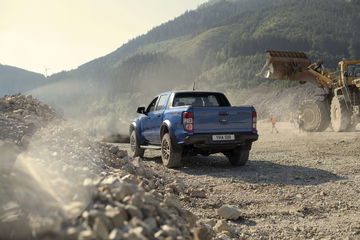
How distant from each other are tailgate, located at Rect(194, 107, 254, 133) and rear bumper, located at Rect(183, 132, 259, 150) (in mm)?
123

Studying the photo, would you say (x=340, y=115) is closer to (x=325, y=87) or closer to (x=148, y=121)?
(x=325, y=87)

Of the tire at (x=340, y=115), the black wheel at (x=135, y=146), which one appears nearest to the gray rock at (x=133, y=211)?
the black wheel at (x=135, y=146)

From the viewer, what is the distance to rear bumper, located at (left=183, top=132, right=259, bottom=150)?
26.6 ft

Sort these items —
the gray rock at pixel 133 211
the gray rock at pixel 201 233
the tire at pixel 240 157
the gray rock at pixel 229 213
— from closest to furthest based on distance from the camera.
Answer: the gray rock at pixel 133 211 → the gray rock at pixel 201 233 → the gray rock at pixel 229 213 → the tire at pixel 240 157

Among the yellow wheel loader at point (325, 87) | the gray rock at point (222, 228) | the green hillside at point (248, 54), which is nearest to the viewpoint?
the gray rock at point (222, 228)

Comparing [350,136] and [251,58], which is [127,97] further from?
[350,136]

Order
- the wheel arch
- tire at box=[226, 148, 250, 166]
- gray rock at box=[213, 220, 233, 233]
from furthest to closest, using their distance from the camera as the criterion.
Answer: tire at box=[226, 148, 250, 166], the wheel arch, gray rock at box=[213, 220, 233, 233]

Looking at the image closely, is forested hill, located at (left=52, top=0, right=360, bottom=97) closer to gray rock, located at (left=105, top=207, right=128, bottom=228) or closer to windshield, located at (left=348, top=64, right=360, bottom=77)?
windshield, located at (left=348, top=64, right=360, bottom=77)

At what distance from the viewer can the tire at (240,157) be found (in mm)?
8891

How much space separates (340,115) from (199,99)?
9532mm

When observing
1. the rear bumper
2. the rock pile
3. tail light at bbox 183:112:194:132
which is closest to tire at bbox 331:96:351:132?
the rear bumper

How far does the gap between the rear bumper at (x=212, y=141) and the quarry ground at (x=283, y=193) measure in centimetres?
58

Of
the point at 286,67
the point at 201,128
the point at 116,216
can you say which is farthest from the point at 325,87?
the point at 116,216

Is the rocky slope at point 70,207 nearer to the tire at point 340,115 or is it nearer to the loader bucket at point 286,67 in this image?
the tire at point 340,115
